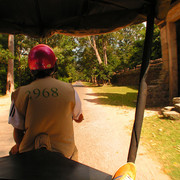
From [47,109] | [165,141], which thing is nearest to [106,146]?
[165,141]

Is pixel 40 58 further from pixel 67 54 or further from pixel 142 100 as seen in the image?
pixel 67 54

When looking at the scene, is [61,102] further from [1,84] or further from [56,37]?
[56,37]

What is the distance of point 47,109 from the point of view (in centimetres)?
137

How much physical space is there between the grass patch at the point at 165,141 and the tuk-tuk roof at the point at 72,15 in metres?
2.51

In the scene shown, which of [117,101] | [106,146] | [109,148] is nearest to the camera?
[109,148]

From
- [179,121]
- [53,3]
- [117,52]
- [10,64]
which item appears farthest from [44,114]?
[117,52]

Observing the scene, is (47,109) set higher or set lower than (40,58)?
lower

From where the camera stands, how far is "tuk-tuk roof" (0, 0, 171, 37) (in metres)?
1.91

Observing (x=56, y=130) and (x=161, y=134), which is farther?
(x=161, y=134)

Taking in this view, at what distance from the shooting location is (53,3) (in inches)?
80.0

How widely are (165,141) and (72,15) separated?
11.7 feet

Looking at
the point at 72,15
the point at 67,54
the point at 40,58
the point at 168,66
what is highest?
the point at 67,54

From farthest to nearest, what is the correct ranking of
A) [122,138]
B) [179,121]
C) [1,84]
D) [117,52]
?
[117,52]
[1,84]
[179,121]
[122,138]

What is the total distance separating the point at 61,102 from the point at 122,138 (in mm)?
3403
